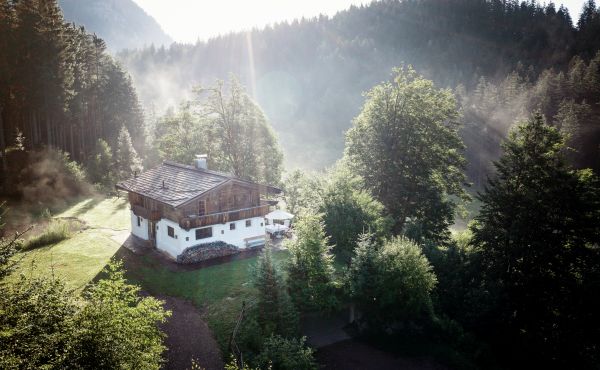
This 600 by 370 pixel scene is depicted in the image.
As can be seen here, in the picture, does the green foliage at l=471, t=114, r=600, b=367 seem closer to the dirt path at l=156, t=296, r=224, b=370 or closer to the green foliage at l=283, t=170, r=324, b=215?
the green foliage at l=283, t=170, r=324, b=215

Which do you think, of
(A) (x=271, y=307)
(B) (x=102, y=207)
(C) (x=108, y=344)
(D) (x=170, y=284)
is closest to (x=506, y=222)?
(A) (x=271, y=307)

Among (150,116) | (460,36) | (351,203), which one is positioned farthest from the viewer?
(460,36)

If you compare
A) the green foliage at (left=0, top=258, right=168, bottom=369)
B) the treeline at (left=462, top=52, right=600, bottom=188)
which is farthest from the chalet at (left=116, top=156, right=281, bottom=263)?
the treeline at (left=462, top=52, right=600, bottom=188)

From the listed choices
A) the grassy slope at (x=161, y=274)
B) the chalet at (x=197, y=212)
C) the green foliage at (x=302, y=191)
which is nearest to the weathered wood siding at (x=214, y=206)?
the chalet at (x=197, y=212)

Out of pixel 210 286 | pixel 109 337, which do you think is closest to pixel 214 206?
pixel 210 286

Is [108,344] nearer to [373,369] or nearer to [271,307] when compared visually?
[271,307]

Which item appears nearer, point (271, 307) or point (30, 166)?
point (271, 307)
